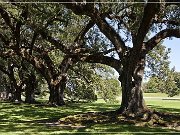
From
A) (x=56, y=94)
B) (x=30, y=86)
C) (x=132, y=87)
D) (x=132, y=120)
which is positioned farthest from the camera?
(x=30, y=86)

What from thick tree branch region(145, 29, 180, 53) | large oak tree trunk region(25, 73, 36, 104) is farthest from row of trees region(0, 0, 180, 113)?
large oak tree trunk region(25, 73, 36, 104)

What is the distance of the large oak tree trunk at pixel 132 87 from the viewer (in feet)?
61.0

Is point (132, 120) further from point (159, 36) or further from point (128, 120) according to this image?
point (159, 36)

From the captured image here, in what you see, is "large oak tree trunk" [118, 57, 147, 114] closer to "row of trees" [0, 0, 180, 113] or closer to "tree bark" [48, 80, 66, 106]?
"row of trees" [0, 0, 180, 113]

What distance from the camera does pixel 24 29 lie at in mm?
33062

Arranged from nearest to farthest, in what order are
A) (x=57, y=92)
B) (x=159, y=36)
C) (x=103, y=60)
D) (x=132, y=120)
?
(x=132, y=120) → (x=159, y=36) → (x=103, y=60) → (x=57, y=92)

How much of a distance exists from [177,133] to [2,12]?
545 inches

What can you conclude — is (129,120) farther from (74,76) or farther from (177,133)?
(74,76)

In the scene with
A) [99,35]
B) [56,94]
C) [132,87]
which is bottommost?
[132,87]

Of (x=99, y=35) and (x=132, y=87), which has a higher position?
(x=99, y=35)

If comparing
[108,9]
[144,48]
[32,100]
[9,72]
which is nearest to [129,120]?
[144,48]

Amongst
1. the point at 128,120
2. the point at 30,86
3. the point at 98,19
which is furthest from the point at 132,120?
the point at 30,86

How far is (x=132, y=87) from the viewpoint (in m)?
19.0

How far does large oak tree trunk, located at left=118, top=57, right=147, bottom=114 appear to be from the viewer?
18578mm
